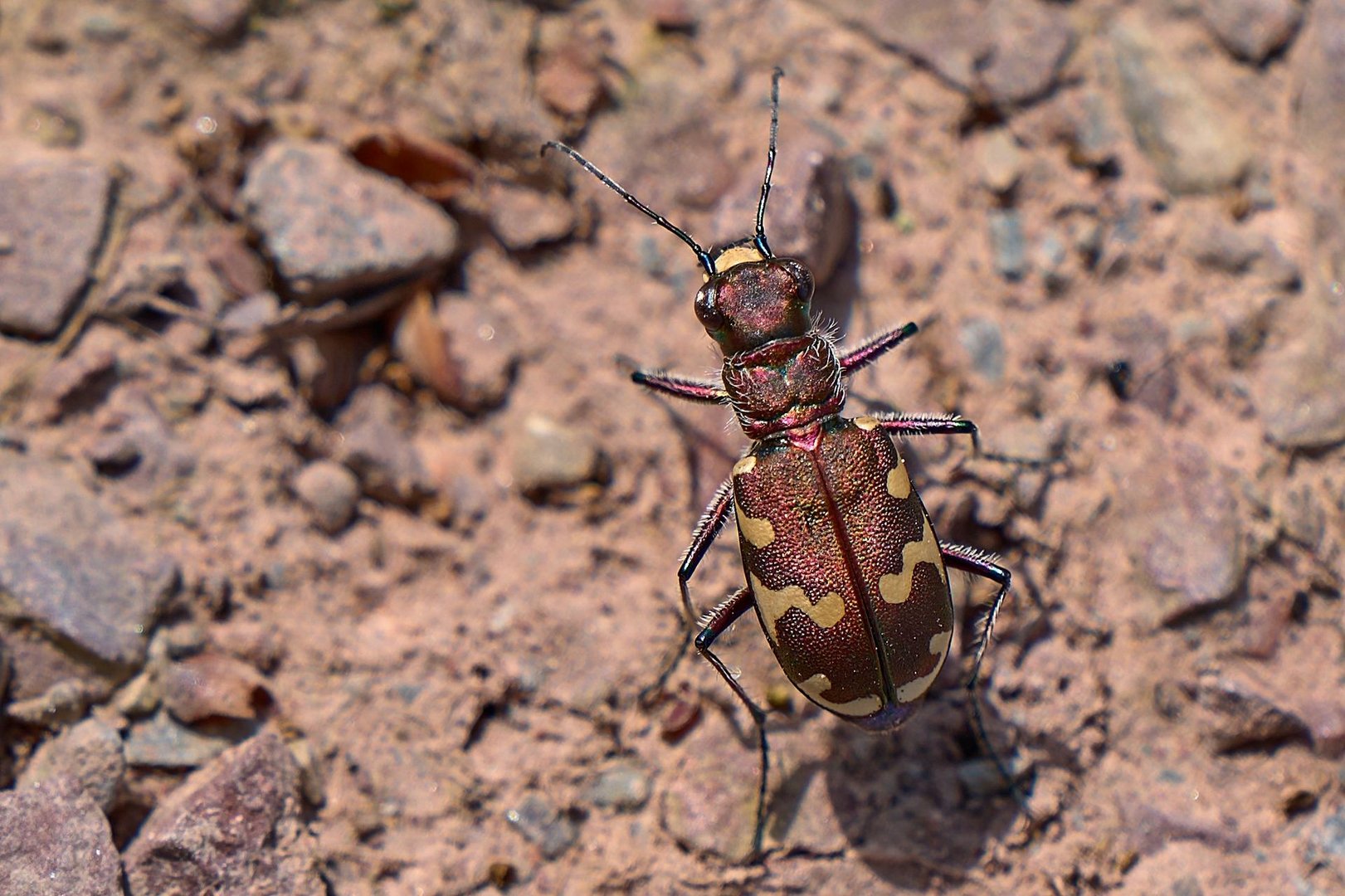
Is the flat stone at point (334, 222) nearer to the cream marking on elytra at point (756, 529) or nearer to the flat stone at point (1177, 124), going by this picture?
the cream marking on elytra at point (756, 529)

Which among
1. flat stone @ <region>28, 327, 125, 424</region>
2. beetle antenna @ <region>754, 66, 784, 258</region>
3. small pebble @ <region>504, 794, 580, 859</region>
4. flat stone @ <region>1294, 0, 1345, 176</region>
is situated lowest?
small pebble @ <region>504, 794, 580, 859</region>

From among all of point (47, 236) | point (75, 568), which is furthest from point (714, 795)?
point (47, 236)

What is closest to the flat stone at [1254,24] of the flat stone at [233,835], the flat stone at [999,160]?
the flat stone at [999,160]

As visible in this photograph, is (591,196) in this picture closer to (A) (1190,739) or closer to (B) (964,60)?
(B) (964,60)

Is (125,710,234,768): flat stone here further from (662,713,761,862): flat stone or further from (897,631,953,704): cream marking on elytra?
(897,631,953,704): cream marking on elytra

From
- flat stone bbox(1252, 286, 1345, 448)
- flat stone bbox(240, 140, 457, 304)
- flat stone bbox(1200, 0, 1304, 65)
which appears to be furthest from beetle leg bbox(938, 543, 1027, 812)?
flat stone bbox(1200, 0, 1304, 65)

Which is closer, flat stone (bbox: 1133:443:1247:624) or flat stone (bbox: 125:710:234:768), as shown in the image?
flat stone (bbox: 125:710:234:768)
